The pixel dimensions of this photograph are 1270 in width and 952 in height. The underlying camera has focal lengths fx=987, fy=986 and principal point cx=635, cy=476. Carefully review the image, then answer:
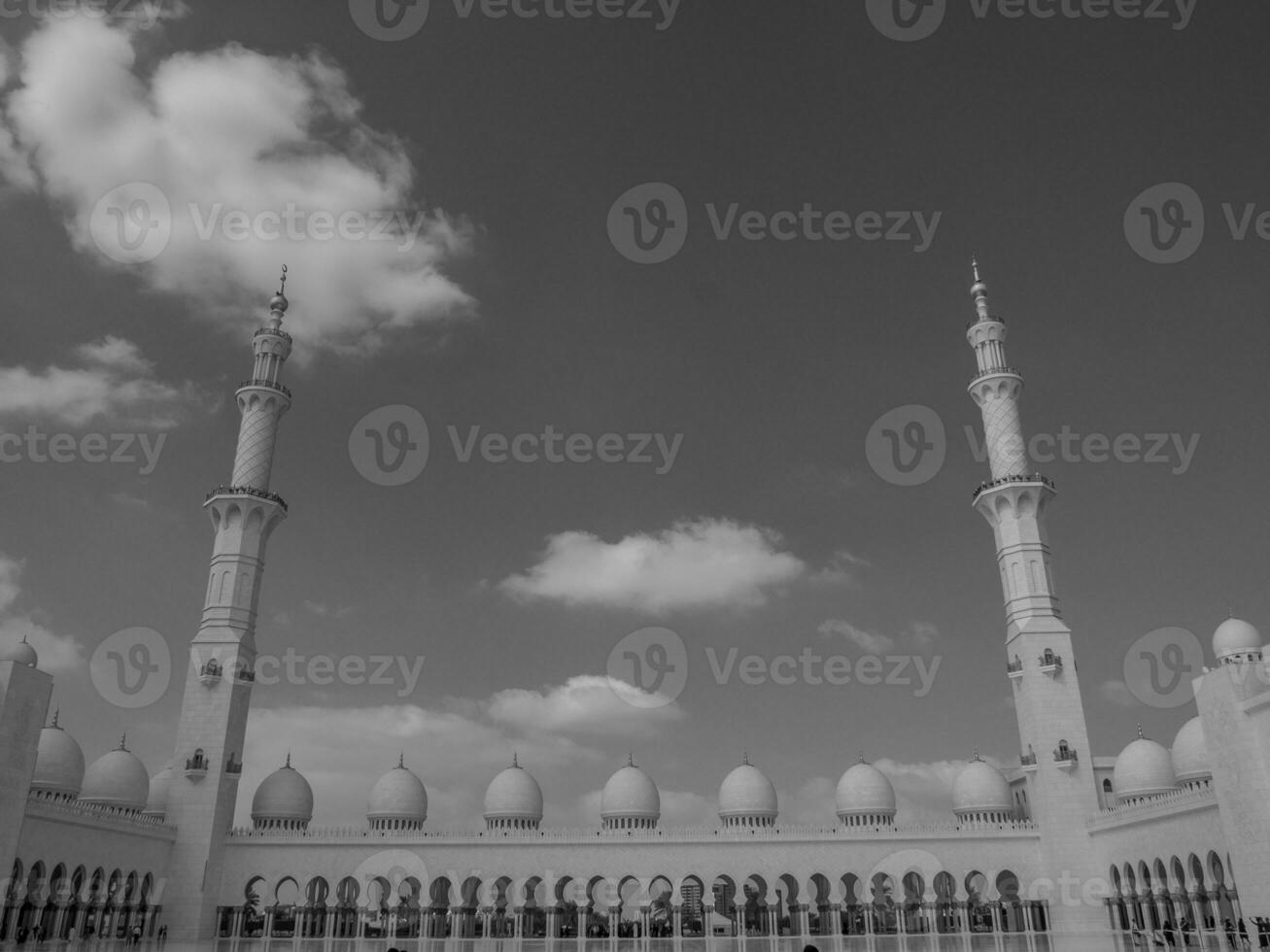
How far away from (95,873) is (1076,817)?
33.1 metres

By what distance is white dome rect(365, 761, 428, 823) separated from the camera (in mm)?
38719

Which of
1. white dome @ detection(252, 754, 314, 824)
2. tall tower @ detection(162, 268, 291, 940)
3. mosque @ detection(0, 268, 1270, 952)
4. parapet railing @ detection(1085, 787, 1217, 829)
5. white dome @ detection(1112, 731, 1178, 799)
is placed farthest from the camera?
white dome @ detection(252, 754, 314, 824)

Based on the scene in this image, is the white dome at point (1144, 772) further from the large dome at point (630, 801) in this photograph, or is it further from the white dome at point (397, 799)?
the white dome at point (397, 799)

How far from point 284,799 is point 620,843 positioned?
527 inches

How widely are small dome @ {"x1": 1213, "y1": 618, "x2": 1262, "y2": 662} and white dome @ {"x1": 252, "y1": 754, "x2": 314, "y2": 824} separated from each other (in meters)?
35.8

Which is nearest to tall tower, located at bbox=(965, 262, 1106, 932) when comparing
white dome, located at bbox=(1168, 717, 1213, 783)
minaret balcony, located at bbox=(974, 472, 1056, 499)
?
minaret balcony, located at bbox=(974, 472, 1056, 499)

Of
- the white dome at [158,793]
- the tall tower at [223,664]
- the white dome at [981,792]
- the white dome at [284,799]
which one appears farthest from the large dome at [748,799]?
the white dome at [158,793]

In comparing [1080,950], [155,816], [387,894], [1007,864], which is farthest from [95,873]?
[1007,864]

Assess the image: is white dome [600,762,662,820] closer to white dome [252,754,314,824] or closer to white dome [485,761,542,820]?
white dome [485,761,542,820]

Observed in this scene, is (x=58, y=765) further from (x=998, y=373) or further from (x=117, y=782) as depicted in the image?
(x=998, y=373)

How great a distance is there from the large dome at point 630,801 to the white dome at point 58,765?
19372 millimetres

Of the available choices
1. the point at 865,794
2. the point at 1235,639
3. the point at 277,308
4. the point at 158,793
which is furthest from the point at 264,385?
the point at 1235,639

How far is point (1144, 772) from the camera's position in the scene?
119 ft

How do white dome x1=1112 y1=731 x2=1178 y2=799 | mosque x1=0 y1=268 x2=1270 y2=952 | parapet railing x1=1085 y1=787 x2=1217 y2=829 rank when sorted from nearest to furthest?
parapet railing x1=1085 y1=787 x2=1217 y2=829 → mosque x1=0 y1=268 x2=1270 y2=952 → white dome x1=1112 y1=731 x2=1178 y2=799
